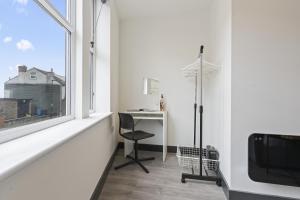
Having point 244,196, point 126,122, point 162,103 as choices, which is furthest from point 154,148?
point 244,196

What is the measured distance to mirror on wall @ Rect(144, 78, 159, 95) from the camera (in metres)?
3.40

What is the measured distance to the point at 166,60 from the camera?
132 inches

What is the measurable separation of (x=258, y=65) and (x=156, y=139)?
2260 millimetres

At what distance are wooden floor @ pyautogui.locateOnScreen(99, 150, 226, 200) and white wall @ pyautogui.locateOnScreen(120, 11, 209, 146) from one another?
946 mm

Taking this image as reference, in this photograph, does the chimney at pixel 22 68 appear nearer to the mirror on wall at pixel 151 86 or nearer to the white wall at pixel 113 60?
the white wall at pixel 113 60

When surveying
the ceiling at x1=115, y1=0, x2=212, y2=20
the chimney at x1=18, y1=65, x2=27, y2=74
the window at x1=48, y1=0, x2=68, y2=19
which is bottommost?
the chimney at x1=18, y1=65, x2=27, y2=74

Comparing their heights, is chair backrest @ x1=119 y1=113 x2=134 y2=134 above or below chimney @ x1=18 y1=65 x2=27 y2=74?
below

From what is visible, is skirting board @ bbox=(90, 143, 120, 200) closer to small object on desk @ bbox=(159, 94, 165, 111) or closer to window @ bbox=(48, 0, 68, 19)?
small object on desk @ bbox=(159, 94, 165, 111)

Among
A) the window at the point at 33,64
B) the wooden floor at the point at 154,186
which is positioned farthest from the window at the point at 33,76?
the wooden floor at the point at 154,186

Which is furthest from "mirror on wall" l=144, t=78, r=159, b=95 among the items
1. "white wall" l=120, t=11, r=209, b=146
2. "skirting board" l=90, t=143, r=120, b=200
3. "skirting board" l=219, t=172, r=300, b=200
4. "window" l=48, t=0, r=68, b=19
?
"skirting board" l=219, t=172, r=300, b=200

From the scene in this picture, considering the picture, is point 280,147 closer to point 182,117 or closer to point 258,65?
point 258,65

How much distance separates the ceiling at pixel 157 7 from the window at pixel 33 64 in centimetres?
160

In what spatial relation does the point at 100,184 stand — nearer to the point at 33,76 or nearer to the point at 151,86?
the point at 33,76

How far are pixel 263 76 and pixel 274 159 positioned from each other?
837 mm
